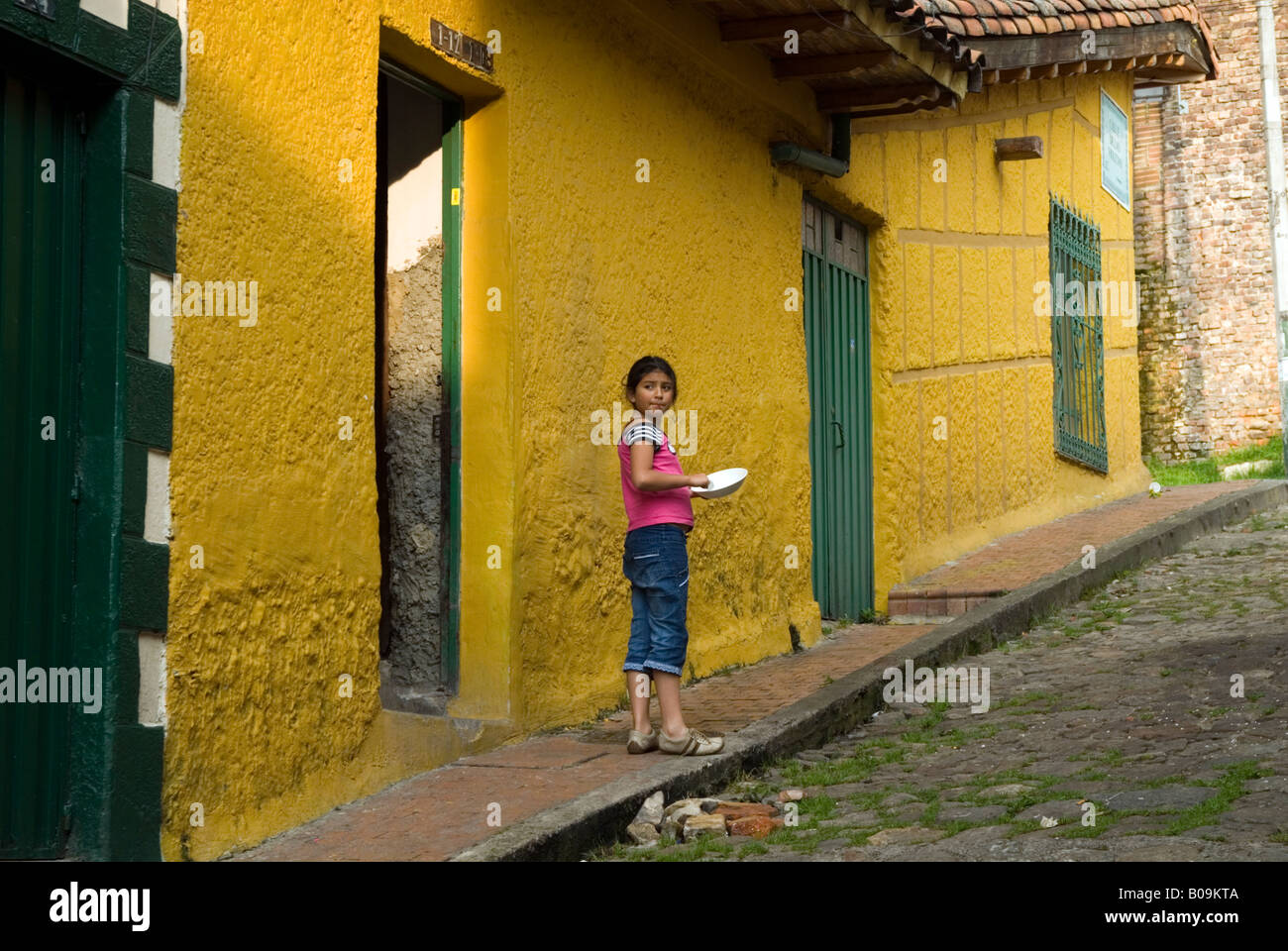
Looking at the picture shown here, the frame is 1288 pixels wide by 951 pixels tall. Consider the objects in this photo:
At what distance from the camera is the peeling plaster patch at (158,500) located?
13.9 ft

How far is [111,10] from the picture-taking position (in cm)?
421

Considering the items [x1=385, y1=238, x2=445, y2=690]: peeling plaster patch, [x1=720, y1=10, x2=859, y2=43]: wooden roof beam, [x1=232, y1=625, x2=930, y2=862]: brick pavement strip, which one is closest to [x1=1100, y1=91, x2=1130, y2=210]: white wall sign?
[x1=720, y1=10, x2=859, y2=43]: wooden roof beam

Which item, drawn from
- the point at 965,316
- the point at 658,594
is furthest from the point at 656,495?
the point at 965,316

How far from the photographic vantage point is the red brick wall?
59.0 ft

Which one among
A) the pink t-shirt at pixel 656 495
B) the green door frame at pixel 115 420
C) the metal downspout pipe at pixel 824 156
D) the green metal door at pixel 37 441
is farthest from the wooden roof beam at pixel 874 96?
the green metal door at pixel 37 441

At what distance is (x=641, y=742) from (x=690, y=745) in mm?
205

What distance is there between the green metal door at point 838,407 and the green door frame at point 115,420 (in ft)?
16.8

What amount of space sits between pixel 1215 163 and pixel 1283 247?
2324 millimetres

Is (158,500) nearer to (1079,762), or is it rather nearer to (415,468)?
(415,468)

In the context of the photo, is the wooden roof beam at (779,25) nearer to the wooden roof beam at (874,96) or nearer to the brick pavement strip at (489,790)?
the wooden roof beam at (874,96)

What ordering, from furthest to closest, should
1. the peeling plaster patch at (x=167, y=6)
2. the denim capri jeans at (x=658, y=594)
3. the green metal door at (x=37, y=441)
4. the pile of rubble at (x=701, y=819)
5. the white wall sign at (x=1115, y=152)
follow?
the white wall sign at (x=1115, y=152)
the denim capri jeans at (x=658, y=594)
the pile of rubble at (x=701, y=819)
the peeling plaster patch at (x=167, y=6)
the green metal door at (x=37, y=441)

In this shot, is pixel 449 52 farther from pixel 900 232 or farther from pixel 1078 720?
pixel 900 232

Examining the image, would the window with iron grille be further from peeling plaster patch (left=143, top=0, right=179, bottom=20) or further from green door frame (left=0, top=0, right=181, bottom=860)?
green door frame (left=0, top=0, right=181, bottom=860)

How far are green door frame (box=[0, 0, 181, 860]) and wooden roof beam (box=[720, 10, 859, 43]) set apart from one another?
3.81m
